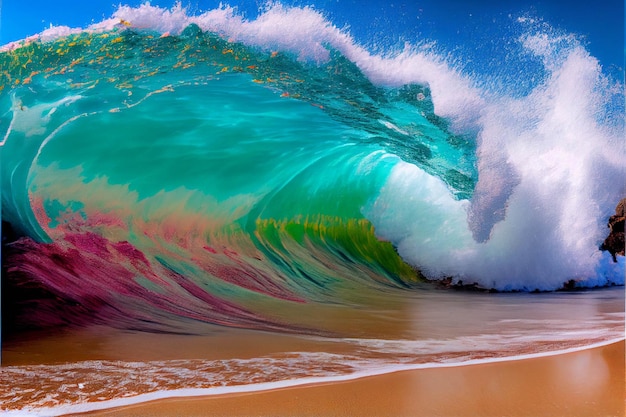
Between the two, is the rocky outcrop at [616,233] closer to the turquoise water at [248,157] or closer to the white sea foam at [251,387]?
the turquoise water at [248,157]

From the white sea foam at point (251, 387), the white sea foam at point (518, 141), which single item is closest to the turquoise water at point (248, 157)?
the white sea foam at point (518, 141)

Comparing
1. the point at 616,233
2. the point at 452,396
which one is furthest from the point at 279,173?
the point at 616,233

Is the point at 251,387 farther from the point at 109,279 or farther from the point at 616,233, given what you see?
the point at 616,233

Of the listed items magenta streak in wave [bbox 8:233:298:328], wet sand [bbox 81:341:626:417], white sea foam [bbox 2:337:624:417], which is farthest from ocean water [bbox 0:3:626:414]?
wet sand [bbox 81:341:626:417]

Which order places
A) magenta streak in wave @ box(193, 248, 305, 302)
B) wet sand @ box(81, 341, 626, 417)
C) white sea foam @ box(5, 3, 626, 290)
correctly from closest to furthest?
wet sand @ box(81, 341, 626, 417)
white sea foam @ box(5, 3, 626, 290)
magenta streak in wave @ box(193, 248, 305, 302)

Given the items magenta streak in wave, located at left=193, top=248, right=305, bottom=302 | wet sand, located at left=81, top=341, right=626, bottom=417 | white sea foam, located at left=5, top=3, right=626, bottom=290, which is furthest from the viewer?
magenta streak in wave, located at left=193, top=248, right=305, bottom=302

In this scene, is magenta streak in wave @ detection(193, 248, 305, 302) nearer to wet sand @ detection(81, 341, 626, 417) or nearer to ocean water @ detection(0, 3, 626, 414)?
ocean water @ detection(0, 3, 626, 414)

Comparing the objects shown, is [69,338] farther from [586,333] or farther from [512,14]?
[512,14]
